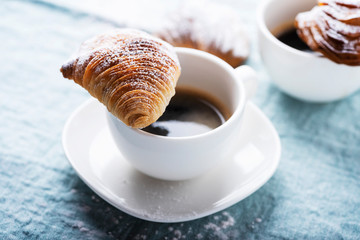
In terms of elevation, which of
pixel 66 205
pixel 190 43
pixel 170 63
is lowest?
pixel 66 205

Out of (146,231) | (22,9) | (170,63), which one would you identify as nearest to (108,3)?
(22,9)

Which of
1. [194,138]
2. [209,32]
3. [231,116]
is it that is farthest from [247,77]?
[209,32]

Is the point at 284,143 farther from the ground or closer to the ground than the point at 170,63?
closer to the ground

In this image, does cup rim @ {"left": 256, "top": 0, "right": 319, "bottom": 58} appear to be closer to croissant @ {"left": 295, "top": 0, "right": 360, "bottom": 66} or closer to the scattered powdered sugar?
croissant @ {"left": 295, "top": 0, "right": 360, "bottom": 66}

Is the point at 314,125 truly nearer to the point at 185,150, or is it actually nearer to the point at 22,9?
the point at 185,150

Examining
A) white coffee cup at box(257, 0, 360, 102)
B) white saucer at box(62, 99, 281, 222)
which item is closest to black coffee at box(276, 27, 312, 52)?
white coffee cup at box(257, 0, 360, 102)

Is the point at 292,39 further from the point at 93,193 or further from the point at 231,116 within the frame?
the point at 93,193

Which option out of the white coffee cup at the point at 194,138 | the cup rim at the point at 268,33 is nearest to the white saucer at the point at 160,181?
the white coffee cup at the point at 194,138
